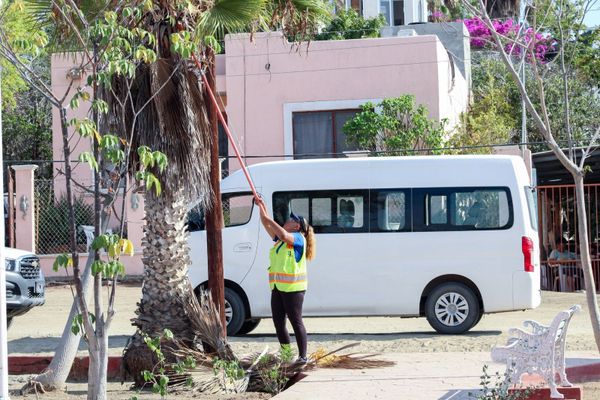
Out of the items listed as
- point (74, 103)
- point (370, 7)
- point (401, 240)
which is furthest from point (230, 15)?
point (370, 7)

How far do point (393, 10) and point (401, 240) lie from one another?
23675 millimetres

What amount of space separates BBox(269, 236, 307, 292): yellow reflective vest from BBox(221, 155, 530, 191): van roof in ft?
14.8

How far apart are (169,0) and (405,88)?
14148 mm

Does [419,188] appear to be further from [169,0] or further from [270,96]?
[270,96]

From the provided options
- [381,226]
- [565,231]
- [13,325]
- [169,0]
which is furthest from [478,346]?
[565,231]

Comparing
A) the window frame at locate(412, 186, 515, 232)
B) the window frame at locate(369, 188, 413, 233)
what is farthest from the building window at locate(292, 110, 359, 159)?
the window frame at locate(412, 186, 515, 232)

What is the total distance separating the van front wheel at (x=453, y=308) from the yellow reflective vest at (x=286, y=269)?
182 inches

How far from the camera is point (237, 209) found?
15.6m

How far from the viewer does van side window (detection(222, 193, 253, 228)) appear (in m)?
15.5

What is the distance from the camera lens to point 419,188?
Result: 15.1 metres

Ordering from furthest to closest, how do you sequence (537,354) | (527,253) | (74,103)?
(527,253) → (537,354) → (74,103)

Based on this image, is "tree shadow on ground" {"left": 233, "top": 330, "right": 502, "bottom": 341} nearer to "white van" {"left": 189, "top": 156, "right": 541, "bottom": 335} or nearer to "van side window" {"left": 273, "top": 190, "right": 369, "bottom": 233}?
"white van" {"left": 189, "top": 156, "right": 541, "bottom": 335}

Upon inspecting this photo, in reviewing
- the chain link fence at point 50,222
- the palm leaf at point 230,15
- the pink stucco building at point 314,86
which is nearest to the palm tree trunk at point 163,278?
the palm leaf at point 230,15

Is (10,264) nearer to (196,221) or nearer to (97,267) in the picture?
(196,221)
